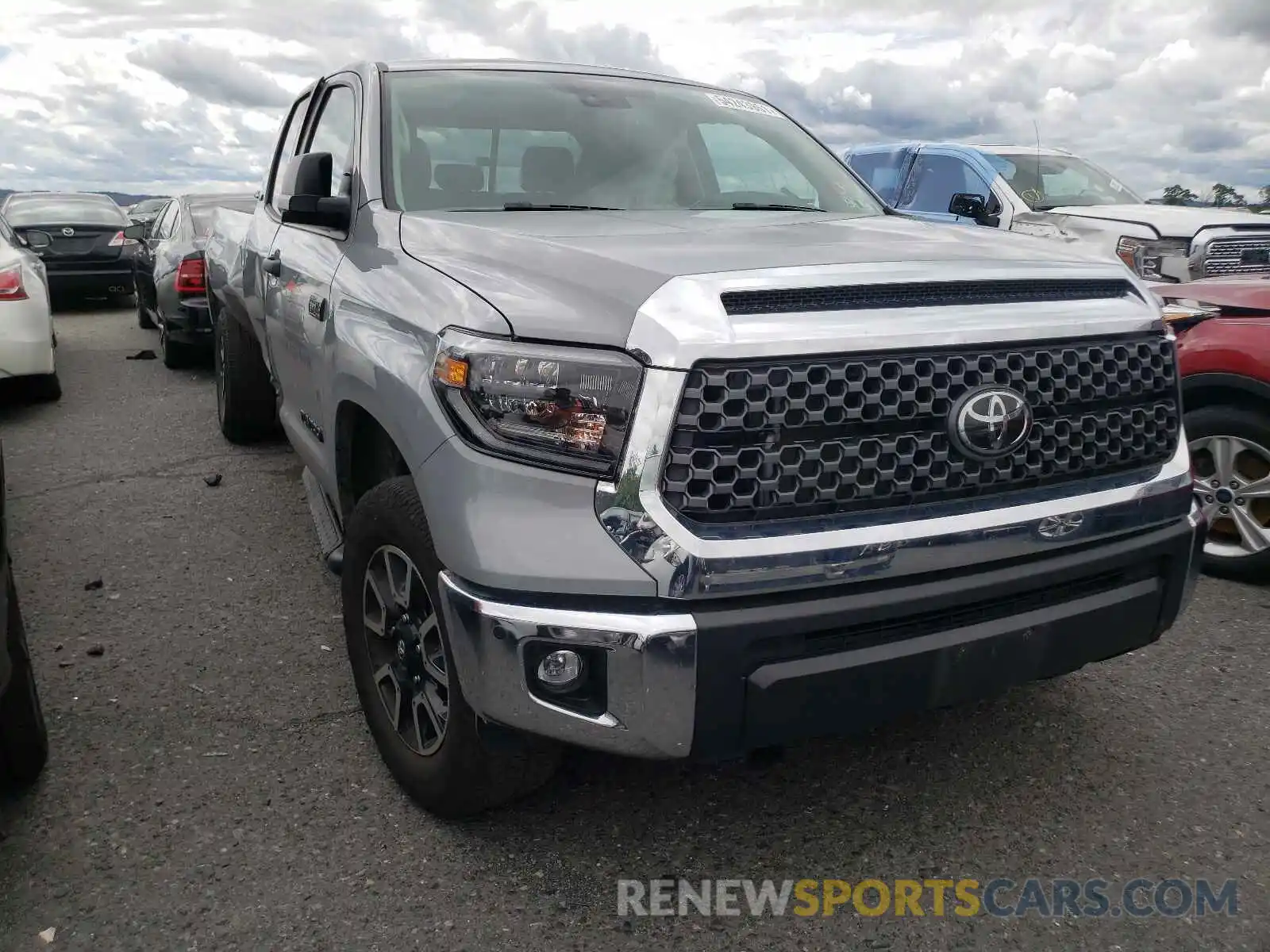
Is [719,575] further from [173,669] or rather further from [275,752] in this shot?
[173,669]

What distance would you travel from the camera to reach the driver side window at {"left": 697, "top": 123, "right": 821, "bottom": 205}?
3.66 metres

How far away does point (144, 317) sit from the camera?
1293 centimetres

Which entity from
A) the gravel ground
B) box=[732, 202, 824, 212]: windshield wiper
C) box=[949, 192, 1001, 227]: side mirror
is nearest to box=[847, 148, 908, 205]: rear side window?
box=[949, 192, 1001, 227]: side mirror

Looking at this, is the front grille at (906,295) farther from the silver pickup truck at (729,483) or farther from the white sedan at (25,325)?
the white sedan at (25,325)

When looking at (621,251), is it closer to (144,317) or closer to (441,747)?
(441,747)

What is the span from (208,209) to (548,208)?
24.5 feet

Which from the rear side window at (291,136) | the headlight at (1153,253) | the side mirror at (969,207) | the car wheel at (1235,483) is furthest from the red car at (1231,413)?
the rear side window at (291,136)

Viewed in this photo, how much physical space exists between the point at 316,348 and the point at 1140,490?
2.35m

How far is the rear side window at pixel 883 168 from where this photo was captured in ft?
31.7

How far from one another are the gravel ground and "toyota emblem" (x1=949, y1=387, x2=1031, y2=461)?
101 cm

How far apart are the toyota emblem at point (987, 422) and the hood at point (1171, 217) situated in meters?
5.88

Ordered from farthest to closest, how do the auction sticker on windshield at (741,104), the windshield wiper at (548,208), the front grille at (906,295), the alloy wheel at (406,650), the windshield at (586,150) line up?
the auction sticker on windshield at (741,104) → the windshield at (586,150) → the windshield wiper at (548,208) → the alloy wheel at (406,650) → the front grille at (906,295)

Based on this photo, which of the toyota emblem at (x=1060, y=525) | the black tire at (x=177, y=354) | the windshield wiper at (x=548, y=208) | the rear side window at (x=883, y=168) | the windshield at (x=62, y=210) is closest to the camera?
the toyota emblem at (x=1060, y=525)

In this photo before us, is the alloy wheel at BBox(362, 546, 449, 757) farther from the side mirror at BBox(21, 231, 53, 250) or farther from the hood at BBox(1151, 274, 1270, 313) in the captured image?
the side mirror at BBox(21, 231, 53, 250)
